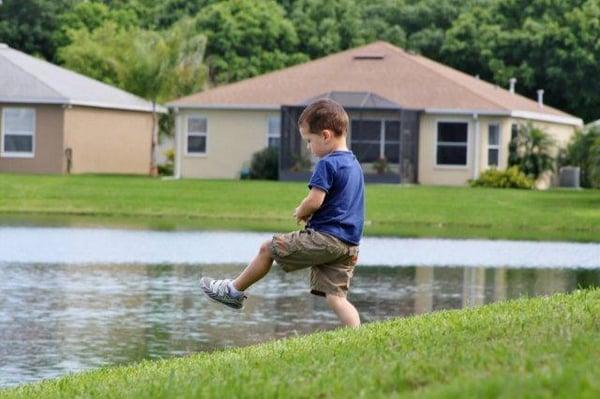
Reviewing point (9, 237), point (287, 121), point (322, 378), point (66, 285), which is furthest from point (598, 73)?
point (322, 378)

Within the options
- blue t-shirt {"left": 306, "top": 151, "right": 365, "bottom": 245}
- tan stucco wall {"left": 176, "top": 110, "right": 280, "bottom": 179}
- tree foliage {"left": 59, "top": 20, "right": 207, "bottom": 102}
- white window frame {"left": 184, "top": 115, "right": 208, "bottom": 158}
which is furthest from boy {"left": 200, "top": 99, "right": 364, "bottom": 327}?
tree foliage {"left": 59, "top": 20, "right": 207, "bottom": 102}

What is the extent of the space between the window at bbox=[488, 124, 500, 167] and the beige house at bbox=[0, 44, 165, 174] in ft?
42.2

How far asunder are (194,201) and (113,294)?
66.7 feet

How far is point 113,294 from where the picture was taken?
63.4 feet

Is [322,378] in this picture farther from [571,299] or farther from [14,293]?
[14,293]

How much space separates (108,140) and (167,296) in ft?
122

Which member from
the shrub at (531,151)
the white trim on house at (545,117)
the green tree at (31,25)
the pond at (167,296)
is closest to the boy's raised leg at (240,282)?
the pond at (167,296)

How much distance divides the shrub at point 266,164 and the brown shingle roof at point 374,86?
150 cm

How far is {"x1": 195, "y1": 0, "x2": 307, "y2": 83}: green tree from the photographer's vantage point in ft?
222

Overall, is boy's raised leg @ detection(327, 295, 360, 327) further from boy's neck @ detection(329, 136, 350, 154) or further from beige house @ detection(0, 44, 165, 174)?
beige house @ detection(0, 44, 165, 174)

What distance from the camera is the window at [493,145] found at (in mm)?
50562

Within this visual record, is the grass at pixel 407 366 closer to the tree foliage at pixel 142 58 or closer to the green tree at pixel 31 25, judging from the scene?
the tree foliage at pixel 142 58

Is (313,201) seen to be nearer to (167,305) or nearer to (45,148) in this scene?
(167,305)

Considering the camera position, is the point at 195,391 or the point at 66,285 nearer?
the point at 195,391
